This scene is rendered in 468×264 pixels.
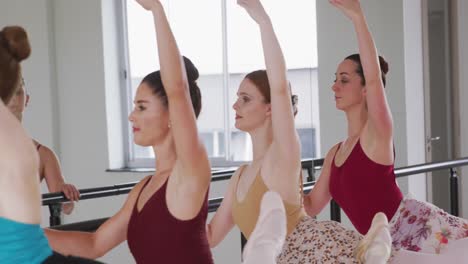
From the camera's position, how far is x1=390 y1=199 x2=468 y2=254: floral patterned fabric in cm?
182

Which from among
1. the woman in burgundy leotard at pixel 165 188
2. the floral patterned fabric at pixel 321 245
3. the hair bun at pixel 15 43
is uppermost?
the hair bun at pixel 15 43

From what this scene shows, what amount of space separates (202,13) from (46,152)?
69 cm

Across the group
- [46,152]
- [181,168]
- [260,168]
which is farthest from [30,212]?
[46,152]

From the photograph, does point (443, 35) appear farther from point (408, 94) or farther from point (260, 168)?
point (260, 168)

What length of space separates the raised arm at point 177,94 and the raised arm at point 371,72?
57 cm

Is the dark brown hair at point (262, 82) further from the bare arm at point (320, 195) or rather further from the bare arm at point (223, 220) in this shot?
the bare arm at point (320, 195)

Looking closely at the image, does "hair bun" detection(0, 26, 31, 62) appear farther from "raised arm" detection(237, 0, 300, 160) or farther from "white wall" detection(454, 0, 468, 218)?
"white wall" detection(454, 0, 468, 218)

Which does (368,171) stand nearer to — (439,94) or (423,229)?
(423,229)

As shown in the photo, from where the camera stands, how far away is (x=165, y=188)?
4.46 feet

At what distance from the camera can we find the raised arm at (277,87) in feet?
4.96

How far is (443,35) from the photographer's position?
190 inches

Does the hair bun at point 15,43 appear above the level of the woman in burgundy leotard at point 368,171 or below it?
above

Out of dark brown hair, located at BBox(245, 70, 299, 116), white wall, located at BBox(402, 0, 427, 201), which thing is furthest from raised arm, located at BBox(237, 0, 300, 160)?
white wall, located at BBox(402, 0, 427, 201)

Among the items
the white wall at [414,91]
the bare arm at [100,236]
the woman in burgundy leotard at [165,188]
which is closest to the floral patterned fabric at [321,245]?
the woman in burgundy leotard at [165,188]
